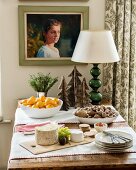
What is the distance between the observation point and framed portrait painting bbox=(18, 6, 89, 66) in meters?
3.22

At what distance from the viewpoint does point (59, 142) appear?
7.36 feet

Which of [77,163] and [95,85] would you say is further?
[95,85]

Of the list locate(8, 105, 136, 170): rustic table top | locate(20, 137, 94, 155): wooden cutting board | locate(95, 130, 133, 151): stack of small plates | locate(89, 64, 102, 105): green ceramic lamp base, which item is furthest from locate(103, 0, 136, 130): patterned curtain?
locate(8, 105, 136, 170): rustic table top

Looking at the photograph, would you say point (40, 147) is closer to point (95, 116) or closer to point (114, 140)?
point (114, 140)

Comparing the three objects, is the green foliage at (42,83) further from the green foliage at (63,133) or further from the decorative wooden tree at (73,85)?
the green foliage at (63,133)

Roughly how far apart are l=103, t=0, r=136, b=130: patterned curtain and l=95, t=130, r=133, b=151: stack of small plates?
100 centimetres

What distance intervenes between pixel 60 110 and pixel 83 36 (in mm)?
600

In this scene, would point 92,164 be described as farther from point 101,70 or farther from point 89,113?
point 101,70

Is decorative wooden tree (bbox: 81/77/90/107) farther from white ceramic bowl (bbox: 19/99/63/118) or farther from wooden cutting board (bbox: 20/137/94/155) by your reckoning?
wooden cutting board (bbox: 20/137/94/155)

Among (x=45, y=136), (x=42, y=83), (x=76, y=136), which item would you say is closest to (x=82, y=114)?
(x=76, y=136)

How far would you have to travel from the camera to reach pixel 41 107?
9.02 ft

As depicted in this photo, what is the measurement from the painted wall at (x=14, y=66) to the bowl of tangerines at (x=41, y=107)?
0.52 metres

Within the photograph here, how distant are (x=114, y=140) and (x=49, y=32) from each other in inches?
54.3

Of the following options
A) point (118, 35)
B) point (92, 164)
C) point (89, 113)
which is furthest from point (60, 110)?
point (92, 164)
